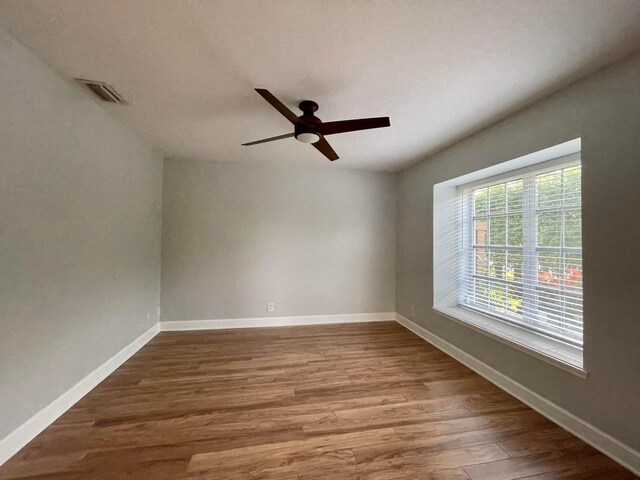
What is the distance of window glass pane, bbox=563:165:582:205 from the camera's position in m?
1.94

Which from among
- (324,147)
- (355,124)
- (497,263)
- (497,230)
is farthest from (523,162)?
(324,147)

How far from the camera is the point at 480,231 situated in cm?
292

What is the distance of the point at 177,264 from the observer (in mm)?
3492

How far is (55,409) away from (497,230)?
401 centimetres

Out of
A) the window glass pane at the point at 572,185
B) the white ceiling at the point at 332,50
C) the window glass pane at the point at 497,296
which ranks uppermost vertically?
the white ceiling at the point at 332,50

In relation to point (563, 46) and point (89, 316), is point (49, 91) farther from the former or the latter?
point (563, 46)

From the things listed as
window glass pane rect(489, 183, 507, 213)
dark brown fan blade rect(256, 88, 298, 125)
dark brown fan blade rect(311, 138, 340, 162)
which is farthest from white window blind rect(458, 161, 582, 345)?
dark brown fan blade rect(256, 88, 298, 125)

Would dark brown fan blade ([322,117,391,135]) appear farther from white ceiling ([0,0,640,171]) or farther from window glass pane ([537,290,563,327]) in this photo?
window glass pane ([537,290,563,327])

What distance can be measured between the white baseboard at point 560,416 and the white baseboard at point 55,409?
337 centimetres

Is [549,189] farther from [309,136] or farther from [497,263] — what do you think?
[309,136]

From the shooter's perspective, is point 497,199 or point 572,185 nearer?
point 572,185

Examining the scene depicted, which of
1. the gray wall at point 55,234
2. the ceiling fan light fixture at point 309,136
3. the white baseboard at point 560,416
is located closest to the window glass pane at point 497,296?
the white baseboard at point 560,416

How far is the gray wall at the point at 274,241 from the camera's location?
11.5ft

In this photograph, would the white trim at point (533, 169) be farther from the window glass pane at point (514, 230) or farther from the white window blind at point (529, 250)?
the window glass pane at point (514, 230)
